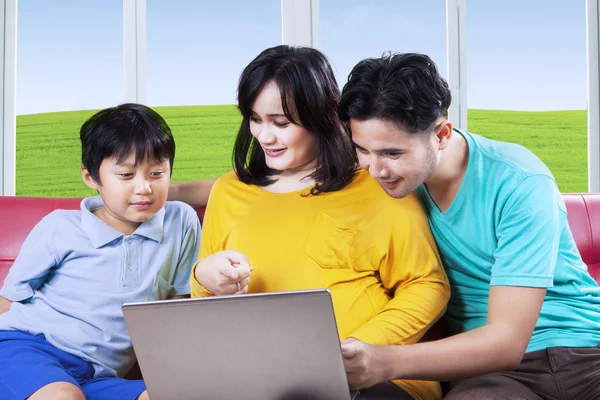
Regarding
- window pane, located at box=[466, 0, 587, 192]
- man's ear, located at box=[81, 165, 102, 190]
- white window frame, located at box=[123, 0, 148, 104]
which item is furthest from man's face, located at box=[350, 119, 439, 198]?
window pane, located at box=[466, 0, 587, 192]

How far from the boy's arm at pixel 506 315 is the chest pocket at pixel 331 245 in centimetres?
29

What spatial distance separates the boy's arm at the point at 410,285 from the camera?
52.6 inches

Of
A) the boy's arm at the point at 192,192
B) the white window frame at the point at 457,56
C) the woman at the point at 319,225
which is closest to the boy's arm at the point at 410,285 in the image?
the woman at the point at 319,225

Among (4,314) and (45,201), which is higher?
(45,201)

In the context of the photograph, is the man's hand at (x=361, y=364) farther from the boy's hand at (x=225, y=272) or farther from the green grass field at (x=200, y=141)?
the green grass field at (x=200, y=141)

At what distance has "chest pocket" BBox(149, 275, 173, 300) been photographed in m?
1.73

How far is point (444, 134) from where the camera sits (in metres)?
1.39

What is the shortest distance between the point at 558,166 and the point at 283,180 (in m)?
3.00

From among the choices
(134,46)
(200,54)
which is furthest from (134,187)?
(200,54)

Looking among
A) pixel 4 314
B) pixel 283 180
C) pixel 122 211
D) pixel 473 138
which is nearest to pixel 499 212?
pixel 473 138

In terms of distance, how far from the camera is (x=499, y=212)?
139cm

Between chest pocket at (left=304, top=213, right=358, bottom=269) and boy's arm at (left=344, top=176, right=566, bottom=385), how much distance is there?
29 cm

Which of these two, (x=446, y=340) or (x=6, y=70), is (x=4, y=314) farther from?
(x=6, y=70)

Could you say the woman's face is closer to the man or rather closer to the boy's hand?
the man
